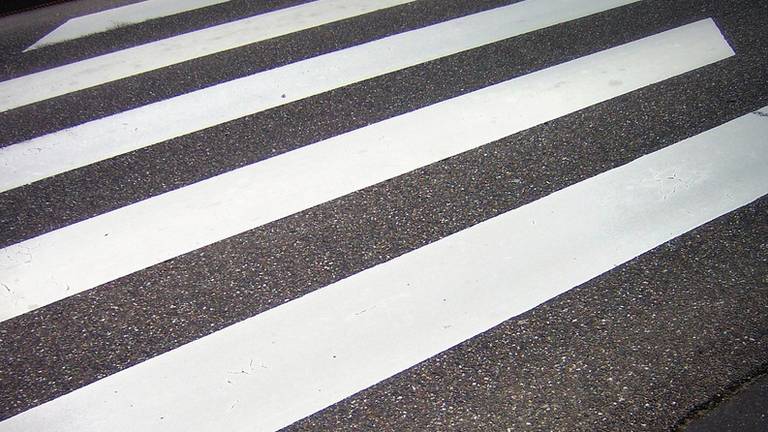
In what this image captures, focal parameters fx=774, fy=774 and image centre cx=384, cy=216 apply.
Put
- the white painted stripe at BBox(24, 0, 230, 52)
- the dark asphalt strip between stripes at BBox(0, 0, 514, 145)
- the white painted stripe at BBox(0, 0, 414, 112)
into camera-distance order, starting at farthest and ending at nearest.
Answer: the white painted stripe at BBox(24, 0, 230, 52) < the white painted stripe at BBox(0, 0, 414, 112) < the dark asphalt strip between stripes at BBox(0, 0, 514, 145)

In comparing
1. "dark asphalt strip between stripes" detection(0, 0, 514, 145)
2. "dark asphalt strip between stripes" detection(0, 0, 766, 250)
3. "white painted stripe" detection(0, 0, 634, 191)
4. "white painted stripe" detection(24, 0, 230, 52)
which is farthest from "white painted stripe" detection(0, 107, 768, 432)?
"white painted stripe" detection(24, 0, 230, 52)

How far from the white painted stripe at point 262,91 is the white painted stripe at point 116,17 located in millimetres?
1404

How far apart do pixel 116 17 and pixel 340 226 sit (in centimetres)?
317

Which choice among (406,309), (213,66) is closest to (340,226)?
(406,309)

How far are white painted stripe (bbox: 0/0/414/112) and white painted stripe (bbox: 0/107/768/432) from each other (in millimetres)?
2435

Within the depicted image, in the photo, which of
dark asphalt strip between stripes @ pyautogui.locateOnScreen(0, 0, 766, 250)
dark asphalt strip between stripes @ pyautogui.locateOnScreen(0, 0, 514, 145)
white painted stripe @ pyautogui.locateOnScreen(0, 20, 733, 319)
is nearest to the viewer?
white painted stripe @ pyautogui.locateOnScreen(0, 20, 733, 319)

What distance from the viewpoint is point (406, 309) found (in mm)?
2672

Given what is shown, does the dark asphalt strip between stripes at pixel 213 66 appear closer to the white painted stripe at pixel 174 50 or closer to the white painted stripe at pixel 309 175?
the white painted stripe at pixel 174 50

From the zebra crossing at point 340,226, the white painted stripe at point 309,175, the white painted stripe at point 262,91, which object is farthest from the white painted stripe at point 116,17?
the white painted stripe at point 309,175

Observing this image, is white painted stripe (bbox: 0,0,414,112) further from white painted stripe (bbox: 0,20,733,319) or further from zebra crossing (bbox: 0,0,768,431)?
white painted stripe (bbox: 0,20,733,319)

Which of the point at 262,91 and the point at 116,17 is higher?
the point at 116,17

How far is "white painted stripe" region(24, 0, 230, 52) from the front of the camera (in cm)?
516

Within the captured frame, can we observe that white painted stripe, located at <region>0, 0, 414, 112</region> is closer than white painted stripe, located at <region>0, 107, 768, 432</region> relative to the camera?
No

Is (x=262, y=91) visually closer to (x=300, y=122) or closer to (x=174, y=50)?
(x=300, y=122)
